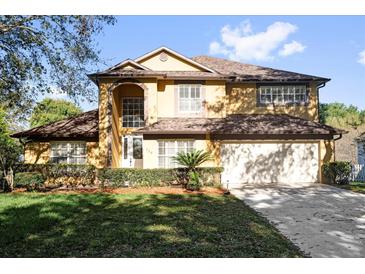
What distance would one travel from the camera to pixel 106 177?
16.0 metres

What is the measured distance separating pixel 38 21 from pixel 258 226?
1412cm

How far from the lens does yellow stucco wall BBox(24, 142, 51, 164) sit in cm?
2003

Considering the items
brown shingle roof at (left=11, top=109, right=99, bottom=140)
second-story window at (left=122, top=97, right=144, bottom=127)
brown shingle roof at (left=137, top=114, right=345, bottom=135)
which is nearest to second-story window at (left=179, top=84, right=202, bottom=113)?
brown shingle roof at (left=137, top=114, right=345, bottom=135)

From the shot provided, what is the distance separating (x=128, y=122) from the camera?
20.8 meters

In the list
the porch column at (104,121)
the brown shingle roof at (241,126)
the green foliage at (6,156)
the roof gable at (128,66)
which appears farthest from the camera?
the roof gable at (128,66)

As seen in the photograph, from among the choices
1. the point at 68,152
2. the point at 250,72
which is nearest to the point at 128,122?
the point at 68,152

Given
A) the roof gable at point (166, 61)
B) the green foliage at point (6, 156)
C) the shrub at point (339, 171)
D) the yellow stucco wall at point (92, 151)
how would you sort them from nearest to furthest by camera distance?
the green foliage at point (6, 156)
the shrub at point (339, 171)
the yellow stucco wall at point (92, 151)
the roof gable at point (166, 61)

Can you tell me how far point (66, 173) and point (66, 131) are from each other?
438 centimetres

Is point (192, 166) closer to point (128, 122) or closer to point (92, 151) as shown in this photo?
point (128, 122)

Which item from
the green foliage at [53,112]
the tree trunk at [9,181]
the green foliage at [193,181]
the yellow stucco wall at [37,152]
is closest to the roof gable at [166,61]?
the yellow stucco wall at [37,152]

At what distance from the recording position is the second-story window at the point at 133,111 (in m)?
20.8

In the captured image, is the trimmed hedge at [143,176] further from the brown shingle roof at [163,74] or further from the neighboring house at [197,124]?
the brown shingle roof at [163,74]

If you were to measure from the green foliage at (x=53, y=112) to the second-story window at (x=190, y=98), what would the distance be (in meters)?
20.4
